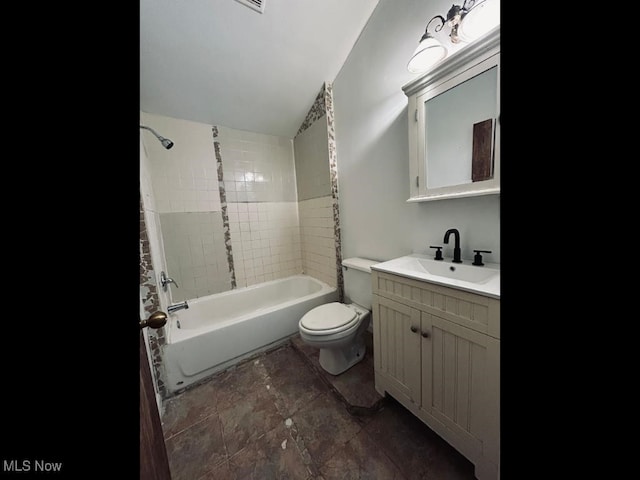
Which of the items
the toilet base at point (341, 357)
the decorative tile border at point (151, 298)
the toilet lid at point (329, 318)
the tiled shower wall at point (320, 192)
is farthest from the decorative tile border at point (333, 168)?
the decorative tile border at point (151, 298)

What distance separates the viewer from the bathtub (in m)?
1.44

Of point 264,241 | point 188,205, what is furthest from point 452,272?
point 188,205

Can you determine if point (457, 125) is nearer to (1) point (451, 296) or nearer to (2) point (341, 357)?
(1) point (451, 296)

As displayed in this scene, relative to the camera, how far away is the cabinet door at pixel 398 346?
102 centimetres

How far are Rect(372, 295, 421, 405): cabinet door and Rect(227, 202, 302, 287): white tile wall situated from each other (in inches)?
60.5

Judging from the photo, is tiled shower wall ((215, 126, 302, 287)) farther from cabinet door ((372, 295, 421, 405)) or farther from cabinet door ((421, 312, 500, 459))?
cabinet door ((421, 312, 500, 459))

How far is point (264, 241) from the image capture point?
95.0 inches

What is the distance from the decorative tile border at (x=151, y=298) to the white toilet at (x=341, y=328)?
90 centimetres

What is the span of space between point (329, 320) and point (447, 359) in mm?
709

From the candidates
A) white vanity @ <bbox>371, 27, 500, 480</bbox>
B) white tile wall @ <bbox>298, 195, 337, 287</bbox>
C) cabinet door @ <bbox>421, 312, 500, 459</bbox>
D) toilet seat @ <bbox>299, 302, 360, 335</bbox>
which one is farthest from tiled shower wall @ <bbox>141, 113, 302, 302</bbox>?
cabinet door @ <bbox>421, 312, 500, 459</bbox>
